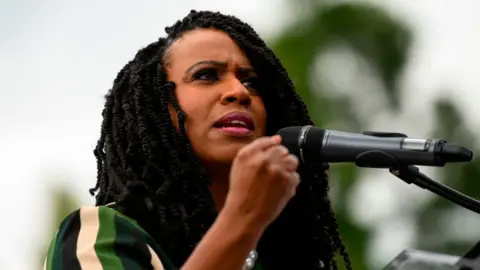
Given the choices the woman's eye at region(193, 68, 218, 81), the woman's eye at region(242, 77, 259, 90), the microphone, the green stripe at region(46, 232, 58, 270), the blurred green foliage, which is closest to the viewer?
the microphone

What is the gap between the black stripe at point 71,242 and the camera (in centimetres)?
284

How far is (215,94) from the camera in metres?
3.37

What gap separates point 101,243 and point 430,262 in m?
0.87

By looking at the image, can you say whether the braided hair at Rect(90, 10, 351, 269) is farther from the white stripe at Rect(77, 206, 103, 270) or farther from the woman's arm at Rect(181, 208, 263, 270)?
the woman's arm at Rect(181, 208, 263, 270)

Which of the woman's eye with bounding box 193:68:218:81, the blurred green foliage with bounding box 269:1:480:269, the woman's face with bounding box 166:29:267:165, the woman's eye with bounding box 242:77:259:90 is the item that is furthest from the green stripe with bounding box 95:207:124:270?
the blurred green foliage with bounding box 269:1:480:269

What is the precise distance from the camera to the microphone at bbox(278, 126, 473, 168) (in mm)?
2602

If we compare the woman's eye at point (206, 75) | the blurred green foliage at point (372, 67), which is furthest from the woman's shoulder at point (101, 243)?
the blurred green foliage at point (372, 67)

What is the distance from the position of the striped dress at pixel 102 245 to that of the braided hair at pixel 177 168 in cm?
18

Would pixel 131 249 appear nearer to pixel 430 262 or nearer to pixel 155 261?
pixel 155 261

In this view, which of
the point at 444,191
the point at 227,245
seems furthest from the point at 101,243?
the point at 444,191

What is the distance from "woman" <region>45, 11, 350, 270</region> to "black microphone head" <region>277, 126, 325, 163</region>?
16cm

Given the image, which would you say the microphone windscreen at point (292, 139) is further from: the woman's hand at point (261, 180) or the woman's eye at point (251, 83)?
the woman's eye at point (251, 83)

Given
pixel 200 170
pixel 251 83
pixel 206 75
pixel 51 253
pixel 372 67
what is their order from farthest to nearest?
pixel 372 67 < pixel 251 83 < pixel 206 75 < pixel 200 170 < pixel 51 253

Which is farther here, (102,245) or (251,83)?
(251,83)
